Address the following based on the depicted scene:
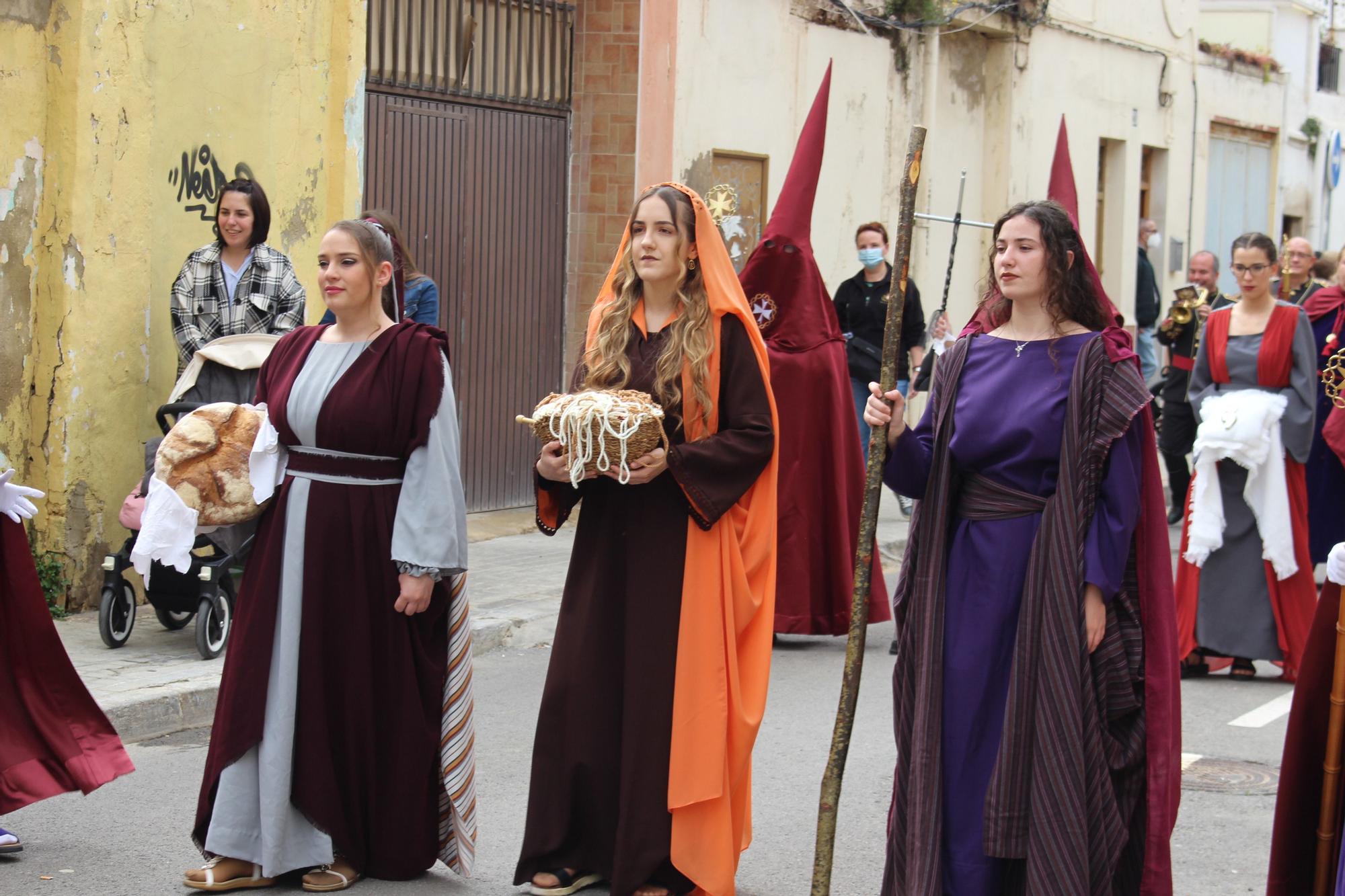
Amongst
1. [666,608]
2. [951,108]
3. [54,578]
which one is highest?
[951,108]

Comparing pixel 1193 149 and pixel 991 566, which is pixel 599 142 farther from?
pixel 1193 149

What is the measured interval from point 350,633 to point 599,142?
8228 millimetres

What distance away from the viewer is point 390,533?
5.36 meters

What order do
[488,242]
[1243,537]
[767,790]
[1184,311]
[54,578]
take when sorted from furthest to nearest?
[1184,311], [488,242], [1243,537], [54,578], [767,790]

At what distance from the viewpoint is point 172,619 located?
28.3 ft

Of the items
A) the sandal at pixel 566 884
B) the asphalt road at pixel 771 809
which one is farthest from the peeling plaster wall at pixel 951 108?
the sandal at pixel 566 884

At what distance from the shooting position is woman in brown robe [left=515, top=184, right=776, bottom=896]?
16.8ft

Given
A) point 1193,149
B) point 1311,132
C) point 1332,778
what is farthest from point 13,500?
point 1311,132

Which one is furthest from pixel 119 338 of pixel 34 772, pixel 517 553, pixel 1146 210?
Answer: pixel 1146 210

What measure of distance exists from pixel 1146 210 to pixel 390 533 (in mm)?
18041

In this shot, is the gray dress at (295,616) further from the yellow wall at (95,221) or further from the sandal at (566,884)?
the yellow wall at (95,221)

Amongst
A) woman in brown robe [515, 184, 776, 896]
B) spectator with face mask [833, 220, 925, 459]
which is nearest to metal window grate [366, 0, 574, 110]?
spectator with face mask [833, 220, 925, 459]

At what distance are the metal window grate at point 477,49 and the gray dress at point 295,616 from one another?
6.36 m

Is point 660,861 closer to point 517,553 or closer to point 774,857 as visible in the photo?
point 774,857
